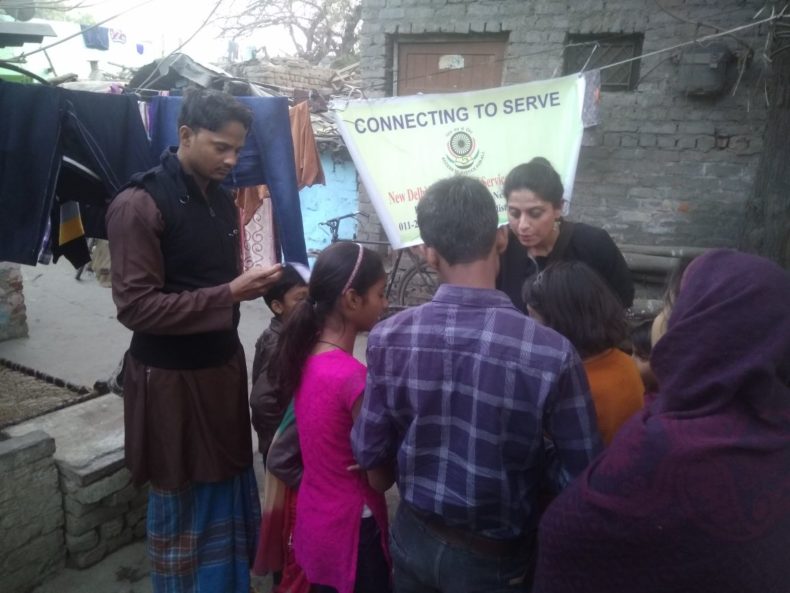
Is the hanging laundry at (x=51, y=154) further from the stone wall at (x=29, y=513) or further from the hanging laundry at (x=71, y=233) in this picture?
the stone wall at (x=29, y=513)

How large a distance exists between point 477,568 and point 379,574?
502mm

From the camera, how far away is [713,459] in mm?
888

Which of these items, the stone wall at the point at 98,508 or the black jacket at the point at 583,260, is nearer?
the black jacket at the point at 583,260

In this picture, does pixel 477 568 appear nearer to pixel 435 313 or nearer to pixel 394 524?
pixel 394 524

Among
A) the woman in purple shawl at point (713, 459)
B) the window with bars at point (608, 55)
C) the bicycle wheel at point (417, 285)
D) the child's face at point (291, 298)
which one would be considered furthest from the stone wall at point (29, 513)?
the window with bars at point (608, 55)

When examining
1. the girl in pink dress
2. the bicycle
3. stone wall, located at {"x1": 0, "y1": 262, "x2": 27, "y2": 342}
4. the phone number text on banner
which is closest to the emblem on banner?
the phone number text on banner

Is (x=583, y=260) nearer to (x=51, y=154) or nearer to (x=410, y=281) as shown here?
(x=51, y=154)

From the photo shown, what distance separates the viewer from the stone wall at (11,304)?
4809 mm

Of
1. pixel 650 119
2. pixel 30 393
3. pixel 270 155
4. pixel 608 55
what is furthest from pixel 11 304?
pixel 650 119

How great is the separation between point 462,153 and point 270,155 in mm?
1615

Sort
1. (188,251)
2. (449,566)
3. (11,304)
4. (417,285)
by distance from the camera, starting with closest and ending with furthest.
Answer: (449,566) → (188,251) → (11,304) → (417,285)

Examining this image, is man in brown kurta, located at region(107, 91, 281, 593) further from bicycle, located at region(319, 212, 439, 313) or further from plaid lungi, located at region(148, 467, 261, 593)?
bicycle, located at region(319, 212, 439, 313)

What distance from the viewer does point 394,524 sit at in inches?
61.4

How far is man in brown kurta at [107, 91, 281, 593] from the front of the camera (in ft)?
6.16
